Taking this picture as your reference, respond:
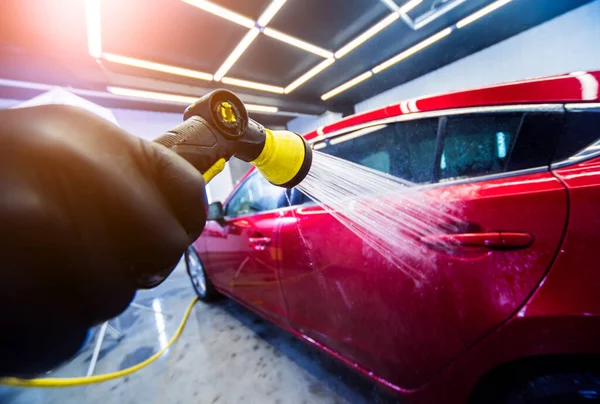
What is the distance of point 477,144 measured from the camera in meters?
0.98

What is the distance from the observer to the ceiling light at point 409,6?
3.85m

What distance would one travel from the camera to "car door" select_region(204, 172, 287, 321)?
1639mm

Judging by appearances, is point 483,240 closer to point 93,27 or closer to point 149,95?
point 93,27

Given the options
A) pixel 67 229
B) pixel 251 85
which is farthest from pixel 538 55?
pixel 67 229

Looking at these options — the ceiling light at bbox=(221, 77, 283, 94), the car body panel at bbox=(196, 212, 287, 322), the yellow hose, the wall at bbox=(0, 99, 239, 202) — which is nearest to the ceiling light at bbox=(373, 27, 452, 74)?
the ceiling light at bbox=(221, 77, 283, 94)

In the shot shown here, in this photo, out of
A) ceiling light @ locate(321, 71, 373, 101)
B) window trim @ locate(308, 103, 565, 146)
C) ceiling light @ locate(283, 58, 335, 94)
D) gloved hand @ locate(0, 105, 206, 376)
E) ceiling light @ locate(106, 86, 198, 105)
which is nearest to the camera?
gloved hand @ locate(0, 105, 206, 376)

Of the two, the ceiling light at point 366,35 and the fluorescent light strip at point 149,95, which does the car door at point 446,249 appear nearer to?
the ceiling light at point 366,35

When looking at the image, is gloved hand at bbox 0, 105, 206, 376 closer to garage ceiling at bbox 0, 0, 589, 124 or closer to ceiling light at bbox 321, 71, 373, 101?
garage ceiling at bbox 0, 0, 589, 124

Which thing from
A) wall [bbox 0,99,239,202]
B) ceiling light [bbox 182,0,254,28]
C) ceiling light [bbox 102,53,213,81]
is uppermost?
ceiling light [bbox 182,0,254,28]

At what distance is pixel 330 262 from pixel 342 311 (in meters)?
0.27

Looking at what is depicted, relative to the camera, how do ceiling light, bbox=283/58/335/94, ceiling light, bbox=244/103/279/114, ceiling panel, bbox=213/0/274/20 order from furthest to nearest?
1. ceiling light, bbox=244/103/279/114
2. ceiling light, bbox=283/58/335/94
3. ceiling panel, bbox=213/0/274/20

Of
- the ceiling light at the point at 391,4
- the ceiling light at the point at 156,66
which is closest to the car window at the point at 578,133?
the ceiling light at the point at 391,4

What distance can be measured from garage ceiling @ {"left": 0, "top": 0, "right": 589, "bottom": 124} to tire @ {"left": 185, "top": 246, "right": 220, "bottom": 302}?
336cm

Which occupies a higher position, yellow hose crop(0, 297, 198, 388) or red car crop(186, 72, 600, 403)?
red car crop(186, 72, 600, 403)
